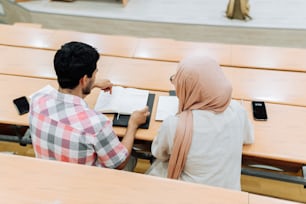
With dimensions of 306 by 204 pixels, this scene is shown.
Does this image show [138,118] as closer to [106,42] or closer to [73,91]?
[73,91]

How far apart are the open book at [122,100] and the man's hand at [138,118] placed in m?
0.06

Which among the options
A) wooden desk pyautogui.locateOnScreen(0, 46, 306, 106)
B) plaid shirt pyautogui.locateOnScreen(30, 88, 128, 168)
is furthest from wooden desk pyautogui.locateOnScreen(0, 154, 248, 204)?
wooden desk pyautogui.locateOnScreen(0, 46, 306, 106)

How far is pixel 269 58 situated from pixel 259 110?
56 cm

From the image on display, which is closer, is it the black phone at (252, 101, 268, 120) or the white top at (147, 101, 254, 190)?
the white top at (147, 101, 254, 190)

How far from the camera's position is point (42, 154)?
4.90 ft

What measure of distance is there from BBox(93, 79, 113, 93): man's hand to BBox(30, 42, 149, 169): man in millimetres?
324

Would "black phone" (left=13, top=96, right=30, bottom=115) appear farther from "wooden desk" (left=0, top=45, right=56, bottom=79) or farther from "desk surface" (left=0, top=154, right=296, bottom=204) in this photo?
"desk surface" (left=0, top=154, right=296, bottom=204)

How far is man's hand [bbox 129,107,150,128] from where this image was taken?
5.40 ft

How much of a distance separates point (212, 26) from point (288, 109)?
77.1 inches

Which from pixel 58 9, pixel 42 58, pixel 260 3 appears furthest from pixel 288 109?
pixel 58 9

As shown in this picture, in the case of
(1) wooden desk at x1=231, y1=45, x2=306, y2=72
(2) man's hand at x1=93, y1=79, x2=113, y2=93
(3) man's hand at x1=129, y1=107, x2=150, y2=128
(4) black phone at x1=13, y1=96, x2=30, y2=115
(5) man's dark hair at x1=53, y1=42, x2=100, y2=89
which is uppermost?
(5) man's dark hair at x1=53, y1=42, x2=100, y2=89

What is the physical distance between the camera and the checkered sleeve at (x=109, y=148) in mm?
1409

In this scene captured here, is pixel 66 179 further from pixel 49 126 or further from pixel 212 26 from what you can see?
pixel 212 26

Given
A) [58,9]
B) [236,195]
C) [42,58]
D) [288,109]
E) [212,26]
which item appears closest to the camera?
[236,195]
